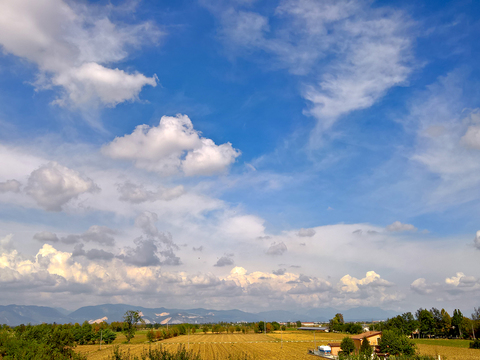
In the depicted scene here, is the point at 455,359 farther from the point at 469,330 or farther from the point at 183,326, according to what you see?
the point at 183,326

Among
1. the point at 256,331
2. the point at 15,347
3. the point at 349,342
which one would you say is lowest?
the point at 256,331

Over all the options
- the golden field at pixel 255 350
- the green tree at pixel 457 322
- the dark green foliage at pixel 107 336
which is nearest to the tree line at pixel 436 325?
the green tree at pixel 457 322

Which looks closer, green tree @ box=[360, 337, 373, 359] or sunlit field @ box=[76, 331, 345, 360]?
green tree @ box=[360, 337, 373, 359]

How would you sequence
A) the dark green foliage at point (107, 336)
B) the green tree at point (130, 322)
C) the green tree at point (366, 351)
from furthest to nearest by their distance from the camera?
the green tree at point (130, 322)
the dark green foliage at point (107, 336)
the green tree at point (366, 351)

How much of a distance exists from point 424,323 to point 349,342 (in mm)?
106304

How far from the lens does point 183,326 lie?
18362 centimetres

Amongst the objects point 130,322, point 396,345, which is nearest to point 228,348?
point 130,322

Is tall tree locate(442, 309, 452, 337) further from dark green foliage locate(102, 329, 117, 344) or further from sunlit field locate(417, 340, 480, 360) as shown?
dark green foliage locate(102, 329, 117, 344)

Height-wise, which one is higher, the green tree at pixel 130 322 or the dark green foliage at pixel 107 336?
the green tree at pixel 130 322

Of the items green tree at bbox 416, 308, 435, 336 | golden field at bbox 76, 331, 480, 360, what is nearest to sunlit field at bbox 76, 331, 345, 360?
golden field at bbox 76, 331, 480, 360

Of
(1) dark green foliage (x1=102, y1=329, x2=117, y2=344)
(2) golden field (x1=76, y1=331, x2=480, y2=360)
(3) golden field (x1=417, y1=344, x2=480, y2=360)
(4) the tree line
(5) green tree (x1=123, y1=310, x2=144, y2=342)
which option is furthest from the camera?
(4) the tree line

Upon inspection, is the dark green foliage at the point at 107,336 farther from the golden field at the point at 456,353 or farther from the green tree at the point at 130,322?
the golden field at the point at 456,353

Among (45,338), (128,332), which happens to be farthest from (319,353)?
(128,332)

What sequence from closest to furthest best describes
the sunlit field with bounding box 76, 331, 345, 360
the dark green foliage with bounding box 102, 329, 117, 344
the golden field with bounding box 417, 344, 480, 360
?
the sunlit field with bounding box 76, 331, 345, 360 → the golden field with bounding box 417, 344, 480, 360 → the dark green foliage with bounding box 102, 329, 117, 344
